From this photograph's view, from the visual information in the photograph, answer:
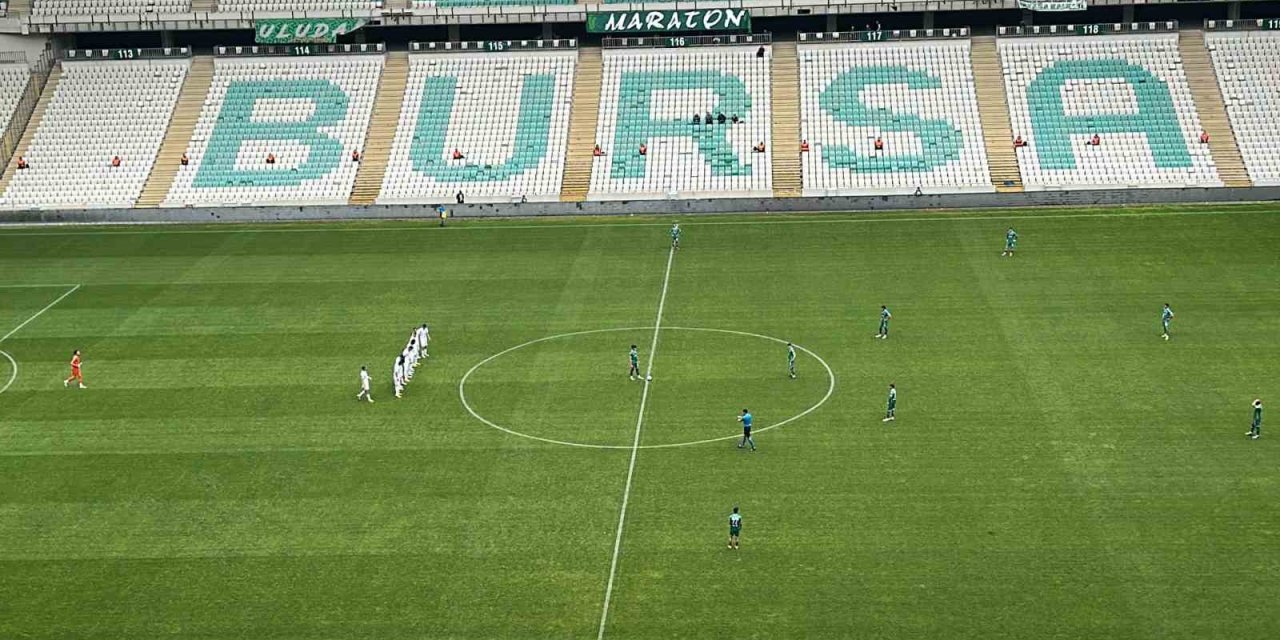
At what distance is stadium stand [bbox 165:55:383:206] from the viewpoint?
3071 inches

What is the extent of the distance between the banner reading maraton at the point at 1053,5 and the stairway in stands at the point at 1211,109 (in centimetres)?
639

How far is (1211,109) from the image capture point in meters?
77.9

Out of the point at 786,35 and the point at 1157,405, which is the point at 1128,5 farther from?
the point at 1157,405

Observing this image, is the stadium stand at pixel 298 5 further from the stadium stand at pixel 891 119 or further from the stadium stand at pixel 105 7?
the stadium stand at pixel 891 119

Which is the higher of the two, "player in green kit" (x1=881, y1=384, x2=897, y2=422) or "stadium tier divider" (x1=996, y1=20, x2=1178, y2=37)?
"stadium tier divider" (x1=996, y1=20, x2=1178, y2=37)

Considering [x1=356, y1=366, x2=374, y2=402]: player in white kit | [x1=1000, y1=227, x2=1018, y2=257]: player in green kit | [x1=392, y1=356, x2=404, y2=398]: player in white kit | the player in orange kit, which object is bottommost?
[x1=356, y1=366, x2=374, y2=402]: player in white kit

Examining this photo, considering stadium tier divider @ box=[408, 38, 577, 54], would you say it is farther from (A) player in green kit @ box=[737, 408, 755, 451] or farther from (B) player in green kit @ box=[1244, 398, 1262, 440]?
(B) player in green kit @ box=[1244, 398, 1262, 440]

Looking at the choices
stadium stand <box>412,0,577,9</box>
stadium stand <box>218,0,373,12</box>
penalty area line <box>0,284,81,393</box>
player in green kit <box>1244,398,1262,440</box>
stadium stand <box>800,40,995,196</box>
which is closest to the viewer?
player in green kit <box>1244,398,1262,440</box>

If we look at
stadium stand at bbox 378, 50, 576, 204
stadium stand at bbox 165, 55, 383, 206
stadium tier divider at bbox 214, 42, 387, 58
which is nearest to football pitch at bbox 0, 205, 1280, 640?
stadium stand at bbox 378, 50, 576, 204

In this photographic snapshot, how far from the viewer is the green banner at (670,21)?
272 ft

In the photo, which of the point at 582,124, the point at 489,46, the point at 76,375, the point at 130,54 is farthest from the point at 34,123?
the point at 76,375

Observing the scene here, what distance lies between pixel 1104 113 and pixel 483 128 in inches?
1316

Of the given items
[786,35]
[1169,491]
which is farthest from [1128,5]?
[1169,491]

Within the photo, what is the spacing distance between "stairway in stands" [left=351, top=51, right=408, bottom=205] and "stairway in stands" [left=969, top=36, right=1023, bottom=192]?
3200cm
